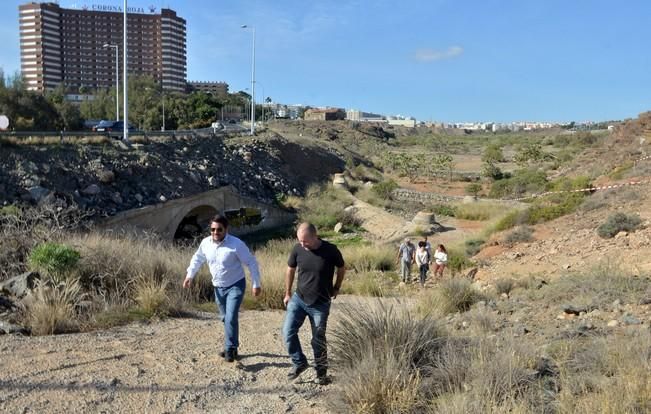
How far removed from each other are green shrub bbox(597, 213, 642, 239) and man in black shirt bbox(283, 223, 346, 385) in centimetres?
1469

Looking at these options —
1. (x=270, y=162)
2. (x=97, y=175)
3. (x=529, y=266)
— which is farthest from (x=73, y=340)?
(x=270, y=162)

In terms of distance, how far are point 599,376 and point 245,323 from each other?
5.41m

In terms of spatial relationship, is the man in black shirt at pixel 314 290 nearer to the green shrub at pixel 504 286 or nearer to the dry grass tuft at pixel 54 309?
the dry grass tuft at pixel 54 309

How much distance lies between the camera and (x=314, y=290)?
6.40 metres

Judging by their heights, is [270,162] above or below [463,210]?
above

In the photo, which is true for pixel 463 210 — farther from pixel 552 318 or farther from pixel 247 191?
pixel 552 318

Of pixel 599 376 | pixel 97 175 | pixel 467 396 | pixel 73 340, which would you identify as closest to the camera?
pixel 467 396

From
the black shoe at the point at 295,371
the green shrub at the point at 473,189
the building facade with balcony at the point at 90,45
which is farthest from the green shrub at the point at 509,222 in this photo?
the building facade with balcony at the point at 90,45

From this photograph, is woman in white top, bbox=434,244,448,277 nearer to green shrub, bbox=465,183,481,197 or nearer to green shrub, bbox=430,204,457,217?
green shrub, bbox=430,204,457,217

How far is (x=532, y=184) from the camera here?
47594 millimetres

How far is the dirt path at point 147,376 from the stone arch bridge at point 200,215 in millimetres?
17675

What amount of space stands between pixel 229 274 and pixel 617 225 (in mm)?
15218

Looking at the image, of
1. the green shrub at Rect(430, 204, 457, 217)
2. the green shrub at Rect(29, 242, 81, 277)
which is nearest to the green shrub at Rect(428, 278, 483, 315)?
the green shrub at Rect(29, 242, 81, 277)

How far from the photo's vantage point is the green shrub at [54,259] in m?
9.67
